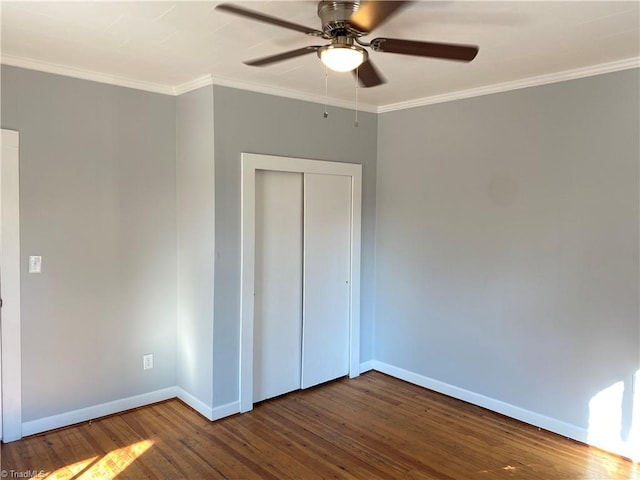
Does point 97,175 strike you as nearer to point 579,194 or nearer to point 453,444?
point 453,444

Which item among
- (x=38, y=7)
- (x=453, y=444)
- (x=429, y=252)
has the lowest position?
(x=453, y=444)

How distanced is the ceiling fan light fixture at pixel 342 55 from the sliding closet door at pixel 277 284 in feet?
5.76

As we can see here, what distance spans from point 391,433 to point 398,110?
8.70 feet

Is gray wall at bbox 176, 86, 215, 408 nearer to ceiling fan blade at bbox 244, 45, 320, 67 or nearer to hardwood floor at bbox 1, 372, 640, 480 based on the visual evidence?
hardwood floor at bbox 1, 372, 640, 480

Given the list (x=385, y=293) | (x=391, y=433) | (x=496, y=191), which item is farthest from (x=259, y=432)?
(x=496, y=191)

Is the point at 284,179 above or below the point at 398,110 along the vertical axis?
below

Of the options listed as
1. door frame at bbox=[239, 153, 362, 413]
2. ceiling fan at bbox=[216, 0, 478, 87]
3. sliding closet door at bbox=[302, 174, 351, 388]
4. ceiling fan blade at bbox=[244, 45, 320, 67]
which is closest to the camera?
ceiling fan at bbox=[216, 0, 478, 87]

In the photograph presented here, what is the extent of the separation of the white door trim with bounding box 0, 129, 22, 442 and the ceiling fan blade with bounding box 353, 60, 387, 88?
2.21 metres

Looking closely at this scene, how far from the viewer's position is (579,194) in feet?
10.4

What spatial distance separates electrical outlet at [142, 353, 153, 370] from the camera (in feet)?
12.1

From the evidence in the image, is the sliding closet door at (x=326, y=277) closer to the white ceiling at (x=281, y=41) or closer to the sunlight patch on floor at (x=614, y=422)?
the white ceiling at (x=281, y=41)

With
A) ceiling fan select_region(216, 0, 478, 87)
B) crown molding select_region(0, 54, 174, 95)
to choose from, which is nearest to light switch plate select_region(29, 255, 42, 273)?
crown molding select_region(0, 54, 174, 95)

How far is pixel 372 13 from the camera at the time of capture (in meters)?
1.77

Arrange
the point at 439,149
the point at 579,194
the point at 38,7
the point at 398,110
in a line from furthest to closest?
1. the point at 398,110
2. the point at 439,149
3. the point at 579,194
4. the point at 38,7
